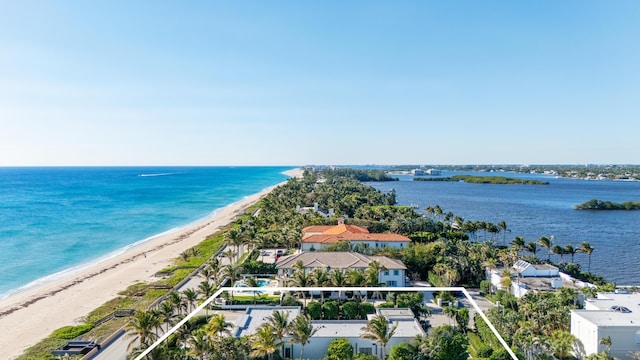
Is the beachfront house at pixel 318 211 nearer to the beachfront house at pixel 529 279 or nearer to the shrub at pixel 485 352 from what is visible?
the beachfront house at pixel 529 279

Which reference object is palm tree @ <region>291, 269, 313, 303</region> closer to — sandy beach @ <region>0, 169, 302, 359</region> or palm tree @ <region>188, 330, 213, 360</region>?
palm tree @ <region>188, 330, 213, 360</region>

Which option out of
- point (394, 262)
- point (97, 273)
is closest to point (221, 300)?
point (394, 262)

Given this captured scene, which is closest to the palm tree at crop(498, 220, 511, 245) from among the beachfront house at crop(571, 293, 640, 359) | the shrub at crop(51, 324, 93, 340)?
the beachfront house at crop(571, 293, 640, 359)

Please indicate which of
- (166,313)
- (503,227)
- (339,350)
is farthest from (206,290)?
(503,227)

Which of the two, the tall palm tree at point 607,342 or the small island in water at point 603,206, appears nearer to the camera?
the tall palm tree at point 607,342

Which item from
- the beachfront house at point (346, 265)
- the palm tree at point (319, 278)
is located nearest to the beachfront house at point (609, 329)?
the beachfront house at point (346, 265)

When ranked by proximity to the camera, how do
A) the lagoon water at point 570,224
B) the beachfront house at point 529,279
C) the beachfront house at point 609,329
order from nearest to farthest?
the beachfront house at point 609,329, the beachfront house at point 529,279, the lagoon water at point 570,224
